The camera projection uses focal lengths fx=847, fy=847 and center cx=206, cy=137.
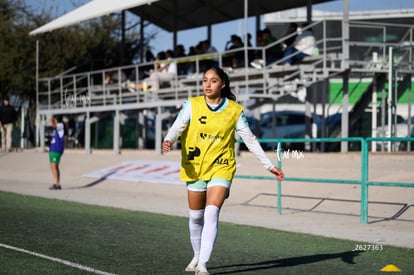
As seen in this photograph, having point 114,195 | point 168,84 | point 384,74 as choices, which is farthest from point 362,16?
point 114,195

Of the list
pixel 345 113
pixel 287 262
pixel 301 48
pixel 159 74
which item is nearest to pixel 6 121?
pixel 159 74

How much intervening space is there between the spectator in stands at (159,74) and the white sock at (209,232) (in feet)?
64.6

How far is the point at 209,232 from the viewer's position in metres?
7.88

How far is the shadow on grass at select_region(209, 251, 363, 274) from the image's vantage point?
8.77 meters

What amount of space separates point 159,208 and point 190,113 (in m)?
8.66

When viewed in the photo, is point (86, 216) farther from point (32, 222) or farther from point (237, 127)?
point (237, 127)


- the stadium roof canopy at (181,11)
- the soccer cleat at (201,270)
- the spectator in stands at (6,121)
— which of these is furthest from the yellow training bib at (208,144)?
the spectator in stands at (6,121)

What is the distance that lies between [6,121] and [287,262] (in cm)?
2579

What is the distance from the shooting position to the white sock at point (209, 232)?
787cm

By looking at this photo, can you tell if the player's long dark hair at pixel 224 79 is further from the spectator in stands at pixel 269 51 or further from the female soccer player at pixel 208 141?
the spectator in stands at pixel 269 51

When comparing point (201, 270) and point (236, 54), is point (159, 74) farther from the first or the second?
point (201, 270)

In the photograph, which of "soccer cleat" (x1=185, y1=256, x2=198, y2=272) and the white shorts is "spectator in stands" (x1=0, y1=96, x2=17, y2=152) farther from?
the white shorts

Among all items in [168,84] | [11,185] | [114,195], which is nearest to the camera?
[114,195]

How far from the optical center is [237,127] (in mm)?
8242
